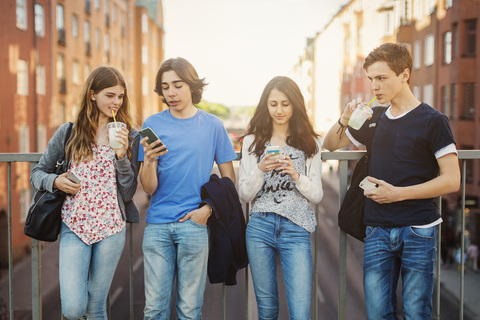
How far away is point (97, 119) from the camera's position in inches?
126

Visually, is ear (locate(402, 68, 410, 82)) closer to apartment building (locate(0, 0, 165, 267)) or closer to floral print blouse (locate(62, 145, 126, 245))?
floral print blouse (locate(62, 145, 126, 245))

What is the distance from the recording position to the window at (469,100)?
2174 cm

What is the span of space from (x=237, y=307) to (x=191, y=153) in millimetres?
11645

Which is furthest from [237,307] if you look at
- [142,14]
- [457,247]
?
[142,14]

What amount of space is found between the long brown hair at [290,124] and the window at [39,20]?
21.7 meters

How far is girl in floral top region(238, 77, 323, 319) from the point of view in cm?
305

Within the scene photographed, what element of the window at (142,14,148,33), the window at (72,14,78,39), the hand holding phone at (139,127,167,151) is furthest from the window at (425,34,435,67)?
the window at (142,14,148,33)

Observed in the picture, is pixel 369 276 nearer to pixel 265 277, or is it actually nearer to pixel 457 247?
pixel 265 277

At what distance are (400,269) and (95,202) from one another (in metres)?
1.91

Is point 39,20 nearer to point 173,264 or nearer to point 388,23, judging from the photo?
point 388,23

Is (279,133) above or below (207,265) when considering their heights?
above

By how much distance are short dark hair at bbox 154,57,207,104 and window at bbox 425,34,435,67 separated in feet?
79.4

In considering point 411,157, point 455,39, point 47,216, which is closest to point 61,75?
point 455,39

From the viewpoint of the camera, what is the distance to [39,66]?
23297mm
